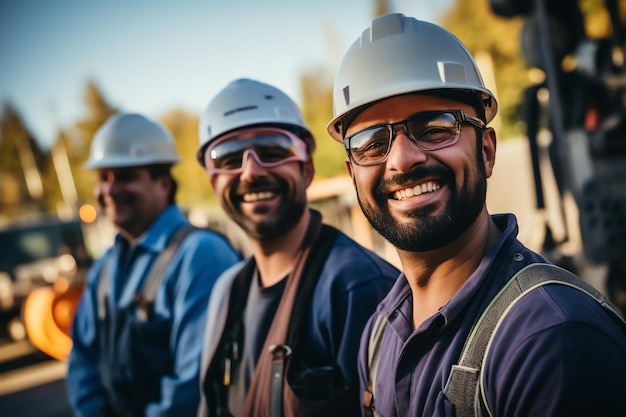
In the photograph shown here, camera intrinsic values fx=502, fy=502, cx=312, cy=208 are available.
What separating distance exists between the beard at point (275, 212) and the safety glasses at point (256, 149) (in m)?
0.10

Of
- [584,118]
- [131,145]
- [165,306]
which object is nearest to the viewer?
[165,306]

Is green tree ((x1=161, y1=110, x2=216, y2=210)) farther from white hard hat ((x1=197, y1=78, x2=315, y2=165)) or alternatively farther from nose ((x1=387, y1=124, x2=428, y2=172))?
nose ((x1=387, y1=124, x2=428, y2=172))

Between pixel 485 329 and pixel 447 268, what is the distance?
31cm

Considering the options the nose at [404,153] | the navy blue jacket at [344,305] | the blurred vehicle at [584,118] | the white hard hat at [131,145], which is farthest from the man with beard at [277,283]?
the blurred vehicle at [584,118]

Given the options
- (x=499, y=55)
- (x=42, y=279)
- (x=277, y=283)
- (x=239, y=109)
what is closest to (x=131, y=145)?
(x=239, y=109)

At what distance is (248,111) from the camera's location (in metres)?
2.35

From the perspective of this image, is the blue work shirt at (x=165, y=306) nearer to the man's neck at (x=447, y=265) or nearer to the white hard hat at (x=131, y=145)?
the white hard hat at (x=131, y=145)

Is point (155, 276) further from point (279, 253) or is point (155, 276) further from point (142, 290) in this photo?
point (279, 253)

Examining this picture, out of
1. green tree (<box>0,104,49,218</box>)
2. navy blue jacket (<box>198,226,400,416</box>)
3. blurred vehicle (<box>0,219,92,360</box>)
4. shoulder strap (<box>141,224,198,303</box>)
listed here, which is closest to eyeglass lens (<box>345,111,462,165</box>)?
navy blue jacket (<box>198,226,400,416</box>)

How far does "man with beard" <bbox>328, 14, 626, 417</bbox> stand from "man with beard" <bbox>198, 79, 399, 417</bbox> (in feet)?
0.75

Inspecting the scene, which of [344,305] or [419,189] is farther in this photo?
[344,305]

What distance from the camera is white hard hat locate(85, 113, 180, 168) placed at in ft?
10.9

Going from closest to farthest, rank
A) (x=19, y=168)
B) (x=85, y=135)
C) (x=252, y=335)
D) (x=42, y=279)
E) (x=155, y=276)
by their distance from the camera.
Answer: (x=252, y=335) < (x=155, y=276) < (x=42, y=279) < (x=19, y=168) < (x=85, y=135)

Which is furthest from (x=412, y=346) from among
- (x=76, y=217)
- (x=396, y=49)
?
(x=76, y=217)
